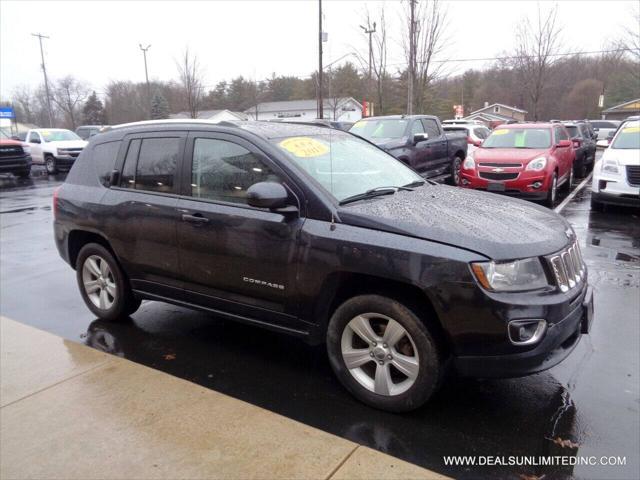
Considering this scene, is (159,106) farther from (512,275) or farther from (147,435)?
(512,275)

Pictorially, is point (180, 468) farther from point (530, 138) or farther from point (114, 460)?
point (530, 138)

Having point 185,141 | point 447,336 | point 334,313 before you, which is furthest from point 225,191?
point 447,336

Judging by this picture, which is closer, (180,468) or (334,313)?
(180,468)

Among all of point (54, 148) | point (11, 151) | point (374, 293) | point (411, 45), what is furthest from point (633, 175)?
point (54, 148)

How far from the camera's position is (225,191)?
3.77m

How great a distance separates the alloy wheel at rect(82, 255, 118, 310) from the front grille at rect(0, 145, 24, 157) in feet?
56.5

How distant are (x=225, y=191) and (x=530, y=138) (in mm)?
9429

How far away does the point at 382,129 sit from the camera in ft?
Result: 37.2

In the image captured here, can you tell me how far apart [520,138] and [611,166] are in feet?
8.98

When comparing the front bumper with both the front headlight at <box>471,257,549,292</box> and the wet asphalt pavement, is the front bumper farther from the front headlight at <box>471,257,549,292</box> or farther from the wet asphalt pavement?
the wet asphalt pavement

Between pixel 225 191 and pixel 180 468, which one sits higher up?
pixel 225 191

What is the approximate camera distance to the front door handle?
3773 millimetres

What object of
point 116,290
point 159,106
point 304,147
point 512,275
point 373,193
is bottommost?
point 116,290

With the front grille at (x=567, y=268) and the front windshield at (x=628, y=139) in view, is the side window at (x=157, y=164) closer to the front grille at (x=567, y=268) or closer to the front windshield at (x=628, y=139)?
the front grille at (x=567, y=268)
